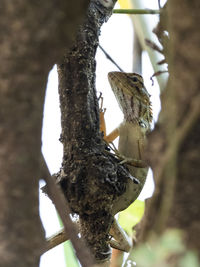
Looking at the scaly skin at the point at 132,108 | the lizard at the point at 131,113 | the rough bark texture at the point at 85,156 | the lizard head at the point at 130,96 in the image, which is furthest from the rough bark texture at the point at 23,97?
the lizard head at the point at 130,96

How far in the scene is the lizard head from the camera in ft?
15.9

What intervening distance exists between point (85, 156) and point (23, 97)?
5.64 feet

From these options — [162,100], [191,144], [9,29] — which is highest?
[9,29]

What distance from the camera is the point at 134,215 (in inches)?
154

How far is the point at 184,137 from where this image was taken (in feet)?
3.59

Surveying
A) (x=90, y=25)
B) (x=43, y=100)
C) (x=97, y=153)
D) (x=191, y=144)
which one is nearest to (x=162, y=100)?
(x=191, y=144)

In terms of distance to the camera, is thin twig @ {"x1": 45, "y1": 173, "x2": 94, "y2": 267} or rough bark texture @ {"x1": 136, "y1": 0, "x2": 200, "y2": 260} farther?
thin twig @ {"x1": 45, "y1": 173, "x2": 94, "y2": 267}

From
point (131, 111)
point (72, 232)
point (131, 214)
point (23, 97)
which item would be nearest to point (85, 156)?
point (131, 214)

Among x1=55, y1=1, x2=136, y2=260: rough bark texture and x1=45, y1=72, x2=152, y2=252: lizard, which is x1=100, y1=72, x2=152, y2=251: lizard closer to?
x1=45, y1=72, x2=152, y2=252: lizard

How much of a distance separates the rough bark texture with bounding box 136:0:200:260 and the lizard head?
11.9 ft

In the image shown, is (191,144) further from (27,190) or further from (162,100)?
(27,190)

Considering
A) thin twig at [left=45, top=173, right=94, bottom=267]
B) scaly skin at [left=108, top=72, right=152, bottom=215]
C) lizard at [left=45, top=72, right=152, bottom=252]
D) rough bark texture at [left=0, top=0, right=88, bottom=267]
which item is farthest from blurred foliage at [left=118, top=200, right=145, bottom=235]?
rough bark texture at [left=0, top=0, right=88, bottom=267]

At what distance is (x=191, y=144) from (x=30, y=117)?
324mm

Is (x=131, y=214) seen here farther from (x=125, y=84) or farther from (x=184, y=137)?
(x=184, y=137)
